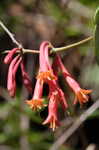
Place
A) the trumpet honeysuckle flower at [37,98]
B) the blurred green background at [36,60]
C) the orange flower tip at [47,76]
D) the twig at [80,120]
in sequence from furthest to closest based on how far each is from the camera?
the blurred green background at [36,60], the twig at [80,120], the trumpet honeysuckle flower at [37,98], the orange flower tip at [47,76]

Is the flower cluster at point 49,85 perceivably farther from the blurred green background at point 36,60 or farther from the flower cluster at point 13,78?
the blurred green background at point 36,60

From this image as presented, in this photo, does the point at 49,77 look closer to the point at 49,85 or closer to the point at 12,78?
the point at 49,85

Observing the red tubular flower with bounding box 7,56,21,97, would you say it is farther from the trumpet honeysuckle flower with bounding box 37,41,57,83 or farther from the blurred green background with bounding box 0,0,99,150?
the blurred green background with bounding box 0,0,99,150

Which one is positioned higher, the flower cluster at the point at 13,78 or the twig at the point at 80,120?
the flower cluster at the point at 13,78

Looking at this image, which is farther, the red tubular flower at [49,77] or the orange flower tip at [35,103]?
the orange flower tip at [35,103]

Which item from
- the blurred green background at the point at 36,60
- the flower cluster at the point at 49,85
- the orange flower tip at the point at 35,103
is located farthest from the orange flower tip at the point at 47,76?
the blurred green background at the point at 36,60

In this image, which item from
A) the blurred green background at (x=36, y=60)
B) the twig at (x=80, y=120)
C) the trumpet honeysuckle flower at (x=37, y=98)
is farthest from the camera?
the blurred green background at (x=36, y=60)

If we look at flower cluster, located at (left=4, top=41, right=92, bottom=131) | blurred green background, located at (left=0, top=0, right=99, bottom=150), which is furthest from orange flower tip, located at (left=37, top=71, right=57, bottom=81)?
blurred green background, located at (left=0, top=0, right=99, bottom=150)

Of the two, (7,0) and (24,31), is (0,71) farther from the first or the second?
(7,0)

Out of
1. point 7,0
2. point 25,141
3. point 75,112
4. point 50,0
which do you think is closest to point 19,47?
point 25,141
